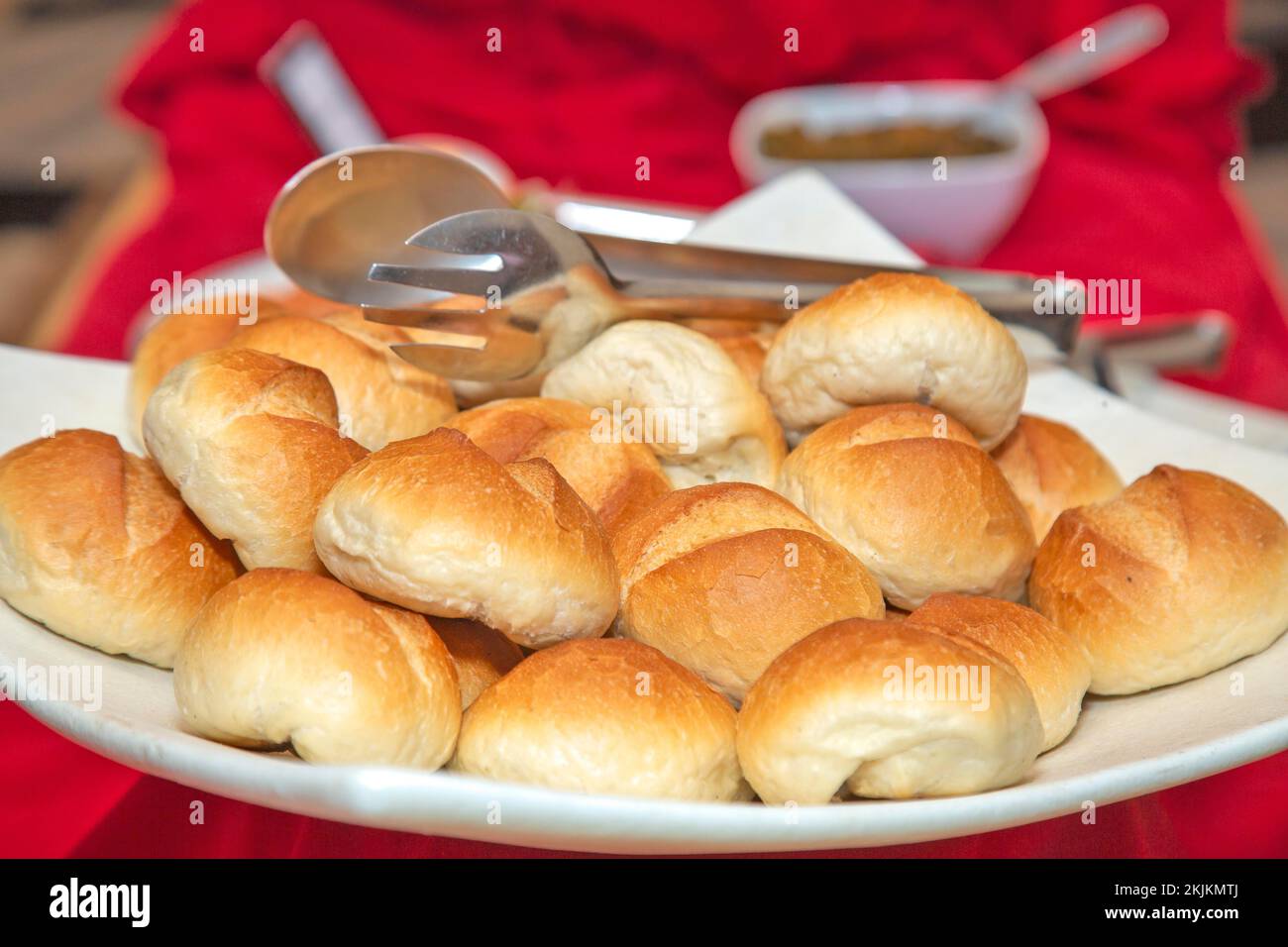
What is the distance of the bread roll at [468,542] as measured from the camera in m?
0.75

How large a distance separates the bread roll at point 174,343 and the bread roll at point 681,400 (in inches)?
11.3

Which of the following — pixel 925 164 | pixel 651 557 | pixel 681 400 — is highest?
pixel 925 164

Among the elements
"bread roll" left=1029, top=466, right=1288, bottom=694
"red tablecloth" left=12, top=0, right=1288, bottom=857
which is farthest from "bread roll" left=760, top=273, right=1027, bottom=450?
"red tablecloth" left=12, top=0, right=1288, bottom=857

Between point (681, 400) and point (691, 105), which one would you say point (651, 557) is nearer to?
point (681, 400)

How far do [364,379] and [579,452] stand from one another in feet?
0.65

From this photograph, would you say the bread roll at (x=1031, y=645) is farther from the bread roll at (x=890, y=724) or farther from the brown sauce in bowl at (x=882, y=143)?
the brown sauce in bowl at (x=882, y=143)

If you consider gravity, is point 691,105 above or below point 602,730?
above

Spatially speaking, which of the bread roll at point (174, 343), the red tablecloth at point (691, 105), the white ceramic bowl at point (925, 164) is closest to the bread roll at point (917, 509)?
the bread roll at point (174, 343)

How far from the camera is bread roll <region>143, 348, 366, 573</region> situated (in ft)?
2.74

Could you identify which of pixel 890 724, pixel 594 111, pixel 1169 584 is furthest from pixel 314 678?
pixel 594 111

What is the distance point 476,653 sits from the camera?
85cm

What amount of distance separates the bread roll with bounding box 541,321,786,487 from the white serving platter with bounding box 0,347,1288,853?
1.02 ft

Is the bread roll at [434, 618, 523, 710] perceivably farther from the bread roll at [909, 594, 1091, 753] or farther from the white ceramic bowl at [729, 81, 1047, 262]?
the white ceramic bowl at [729, 81, 1047, 262]
